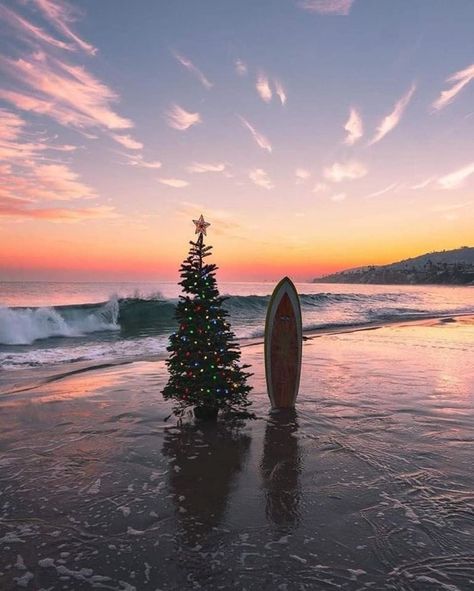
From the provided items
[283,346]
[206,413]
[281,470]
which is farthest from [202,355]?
[281,470]

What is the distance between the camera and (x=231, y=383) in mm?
6820

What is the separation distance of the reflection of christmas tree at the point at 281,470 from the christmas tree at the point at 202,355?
2.56 ft

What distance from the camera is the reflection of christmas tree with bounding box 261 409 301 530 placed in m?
4.05

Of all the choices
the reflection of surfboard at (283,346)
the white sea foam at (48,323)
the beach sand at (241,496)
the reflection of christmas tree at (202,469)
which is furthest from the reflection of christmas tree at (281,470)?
the white sea foam at (48,323)

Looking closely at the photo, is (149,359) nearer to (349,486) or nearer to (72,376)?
(72,376)

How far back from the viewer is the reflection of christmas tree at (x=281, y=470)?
405cm

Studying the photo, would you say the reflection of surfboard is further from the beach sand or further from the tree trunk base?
the tree trunk base

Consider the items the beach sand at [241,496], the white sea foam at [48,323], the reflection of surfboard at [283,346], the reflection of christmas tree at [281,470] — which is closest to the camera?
the beach sand at [241,496]

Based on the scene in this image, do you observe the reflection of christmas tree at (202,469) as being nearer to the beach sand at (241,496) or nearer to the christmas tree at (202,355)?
the beach sand at (241,496)

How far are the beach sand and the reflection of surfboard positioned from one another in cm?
35

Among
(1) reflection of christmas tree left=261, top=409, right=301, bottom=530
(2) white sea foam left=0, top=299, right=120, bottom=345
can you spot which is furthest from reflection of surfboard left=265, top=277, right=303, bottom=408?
(2) white sea foam left=0, top=299, right=120, bottom=345

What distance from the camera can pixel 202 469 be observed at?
504cm

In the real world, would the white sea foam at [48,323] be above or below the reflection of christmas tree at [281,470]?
above

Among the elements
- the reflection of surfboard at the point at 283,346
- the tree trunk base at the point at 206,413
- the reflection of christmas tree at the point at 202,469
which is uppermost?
the reflection of surfboard at the point at 283,346
